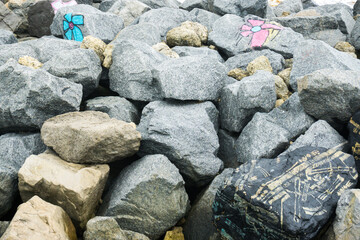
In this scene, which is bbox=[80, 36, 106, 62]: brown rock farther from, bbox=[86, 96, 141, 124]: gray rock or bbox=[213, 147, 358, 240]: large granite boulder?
bbox=[213, 147, 358, 240]: large granite boulder

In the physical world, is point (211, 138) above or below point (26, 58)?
below

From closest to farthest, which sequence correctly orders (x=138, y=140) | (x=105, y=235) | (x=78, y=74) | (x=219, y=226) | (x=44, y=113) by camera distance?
1. (x=105, y=235)
2. (x=219, y=226)
3. (x=138, y=140)
4. (x=44, y=113)
5. (x=78, y=74)

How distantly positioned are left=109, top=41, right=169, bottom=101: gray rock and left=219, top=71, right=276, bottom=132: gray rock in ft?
2.71

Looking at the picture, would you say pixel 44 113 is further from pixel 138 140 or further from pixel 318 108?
pixel 318 108

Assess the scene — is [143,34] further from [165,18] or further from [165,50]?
[165,18]

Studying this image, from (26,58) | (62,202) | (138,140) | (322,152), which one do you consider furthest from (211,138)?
(26,58)

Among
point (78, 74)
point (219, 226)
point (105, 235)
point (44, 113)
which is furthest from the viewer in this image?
point (78, 74)

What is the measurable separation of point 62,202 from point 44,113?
1019 millimetres

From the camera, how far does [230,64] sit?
17.2 ft

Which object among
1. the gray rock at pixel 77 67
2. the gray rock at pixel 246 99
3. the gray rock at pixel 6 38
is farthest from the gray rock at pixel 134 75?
the gray rock at pixel 6 38

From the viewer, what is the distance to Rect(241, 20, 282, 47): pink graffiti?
5667mm

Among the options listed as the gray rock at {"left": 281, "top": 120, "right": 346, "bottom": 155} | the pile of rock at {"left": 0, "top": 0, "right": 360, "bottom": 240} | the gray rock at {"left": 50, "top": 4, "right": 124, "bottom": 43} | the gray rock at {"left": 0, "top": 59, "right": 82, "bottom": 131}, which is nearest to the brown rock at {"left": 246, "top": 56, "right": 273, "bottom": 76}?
the pile of rock at {"left": 0, "top": 0, "right": 360, "bottom": 240}

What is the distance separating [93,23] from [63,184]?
3.66 metres

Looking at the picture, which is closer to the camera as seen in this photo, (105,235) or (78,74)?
(105,235)
